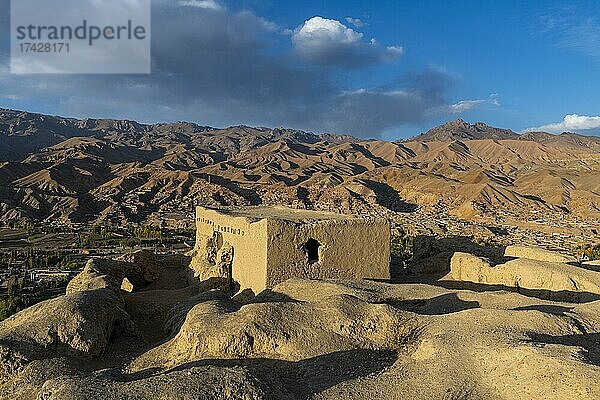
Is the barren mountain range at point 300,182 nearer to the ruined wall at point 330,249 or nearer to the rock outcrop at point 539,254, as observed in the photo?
the rock outcrop at point 539,254

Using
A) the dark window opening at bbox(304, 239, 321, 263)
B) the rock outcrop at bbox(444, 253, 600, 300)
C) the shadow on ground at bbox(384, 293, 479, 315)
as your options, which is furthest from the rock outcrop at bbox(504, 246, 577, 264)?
the dark window opening at bbox(304, 239, 321, 263)

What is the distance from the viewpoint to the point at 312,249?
13.8 meters

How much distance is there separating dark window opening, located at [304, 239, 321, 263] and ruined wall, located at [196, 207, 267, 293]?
1.25 meters

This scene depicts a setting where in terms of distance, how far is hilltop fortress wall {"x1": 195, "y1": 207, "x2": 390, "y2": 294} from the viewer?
42.5 ft

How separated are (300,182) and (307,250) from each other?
222 feet

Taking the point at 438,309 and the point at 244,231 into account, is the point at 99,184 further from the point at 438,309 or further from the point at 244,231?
the point at 438,309

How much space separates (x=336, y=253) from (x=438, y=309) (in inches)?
156

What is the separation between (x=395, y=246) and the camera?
35.6m

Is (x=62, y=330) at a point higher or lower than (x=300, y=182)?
lower

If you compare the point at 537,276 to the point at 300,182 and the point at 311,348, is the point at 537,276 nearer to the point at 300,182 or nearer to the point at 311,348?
the point at 311,348

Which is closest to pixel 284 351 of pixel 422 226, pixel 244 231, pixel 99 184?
pixel 244 231

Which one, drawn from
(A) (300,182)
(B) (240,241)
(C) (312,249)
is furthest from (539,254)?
(A) (300,182)

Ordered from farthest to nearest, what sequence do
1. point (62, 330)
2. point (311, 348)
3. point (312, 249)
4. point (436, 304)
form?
point (312, 249) < point (436, 304) < point (62, 330) < point (311, 348)

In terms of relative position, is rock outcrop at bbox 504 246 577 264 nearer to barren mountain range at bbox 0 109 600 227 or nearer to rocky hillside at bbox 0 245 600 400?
rocky hillside at bbox 0 245 600 400
